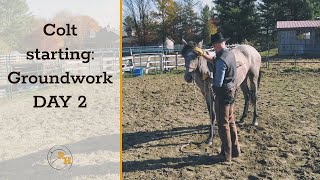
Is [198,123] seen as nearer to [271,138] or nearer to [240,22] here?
[271,138]

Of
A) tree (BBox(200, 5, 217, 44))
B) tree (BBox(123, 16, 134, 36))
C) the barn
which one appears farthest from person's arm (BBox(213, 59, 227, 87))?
tree (BBox(123, 16, 134, 36))

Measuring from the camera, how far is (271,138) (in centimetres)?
521

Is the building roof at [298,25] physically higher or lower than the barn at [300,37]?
higher

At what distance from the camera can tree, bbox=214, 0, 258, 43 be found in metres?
32.2

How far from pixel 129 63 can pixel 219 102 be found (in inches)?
483

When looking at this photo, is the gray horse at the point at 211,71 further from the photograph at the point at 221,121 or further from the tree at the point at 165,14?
the tree at the point at 165,14

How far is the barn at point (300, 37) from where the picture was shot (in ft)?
75.9

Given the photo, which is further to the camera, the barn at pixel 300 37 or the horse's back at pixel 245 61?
the barn at pixel 300 37

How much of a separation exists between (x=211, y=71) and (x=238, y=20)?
28.9m

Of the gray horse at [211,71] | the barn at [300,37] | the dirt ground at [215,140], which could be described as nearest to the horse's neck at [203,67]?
the gray horse at [211,71]

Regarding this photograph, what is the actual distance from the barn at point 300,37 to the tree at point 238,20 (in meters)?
7.66

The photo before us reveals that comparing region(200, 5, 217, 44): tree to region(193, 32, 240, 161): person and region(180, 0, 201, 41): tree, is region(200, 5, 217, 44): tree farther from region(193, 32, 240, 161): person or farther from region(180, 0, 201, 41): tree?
region(193, 32, 240, 161): person

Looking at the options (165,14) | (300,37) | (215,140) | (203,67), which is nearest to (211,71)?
(203,67)

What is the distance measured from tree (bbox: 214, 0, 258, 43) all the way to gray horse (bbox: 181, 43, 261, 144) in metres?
27.2
